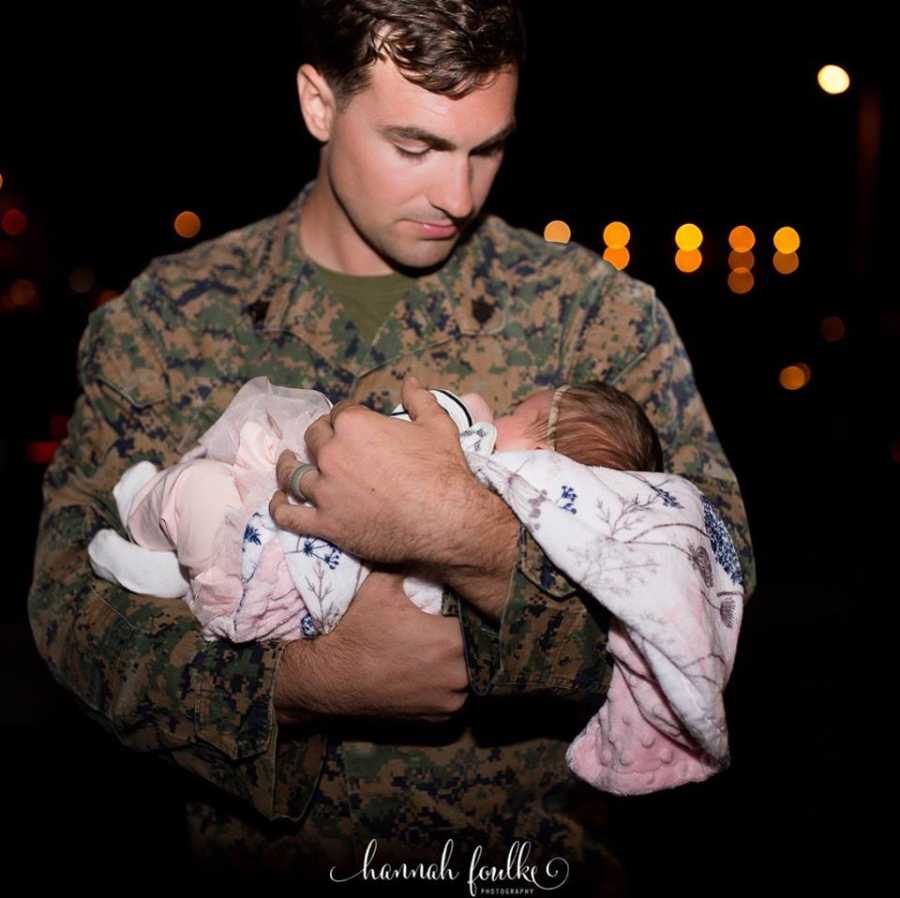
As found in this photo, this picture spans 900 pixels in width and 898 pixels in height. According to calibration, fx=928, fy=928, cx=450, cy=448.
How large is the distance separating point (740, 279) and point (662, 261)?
4.32 feet

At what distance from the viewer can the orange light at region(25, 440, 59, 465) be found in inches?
327

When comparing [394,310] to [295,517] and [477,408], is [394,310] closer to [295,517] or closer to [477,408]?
[477,408]

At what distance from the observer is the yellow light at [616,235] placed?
1101 cm

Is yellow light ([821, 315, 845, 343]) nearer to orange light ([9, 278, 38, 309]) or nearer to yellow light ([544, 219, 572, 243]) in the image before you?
yellow light ([544, 219, 572, 243])

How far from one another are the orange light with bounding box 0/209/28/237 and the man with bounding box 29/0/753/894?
702 centimetres

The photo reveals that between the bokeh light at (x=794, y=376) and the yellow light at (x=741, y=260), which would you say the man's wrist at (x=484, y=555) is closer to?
the bokeh light at (x=794, y=376)

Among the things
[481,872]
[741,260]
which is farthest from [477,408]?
[741,260]

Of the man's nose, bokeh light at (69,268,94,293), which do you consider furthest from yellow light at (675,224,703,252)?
the man's nose

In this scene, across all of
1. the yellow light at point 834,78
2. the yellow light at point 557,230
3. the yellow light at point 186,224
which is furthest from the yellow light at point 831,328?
the yellow light at point 186,224

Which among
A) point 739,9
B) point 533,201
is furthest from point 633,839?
point 533,201

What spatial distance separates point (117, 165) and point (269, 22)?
300cm

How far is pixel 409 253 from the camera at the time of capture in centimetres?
217

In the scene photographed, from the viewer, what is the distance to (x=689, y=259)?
11164 mm

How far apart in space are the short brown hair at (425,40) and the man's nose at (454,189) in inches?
6.0
